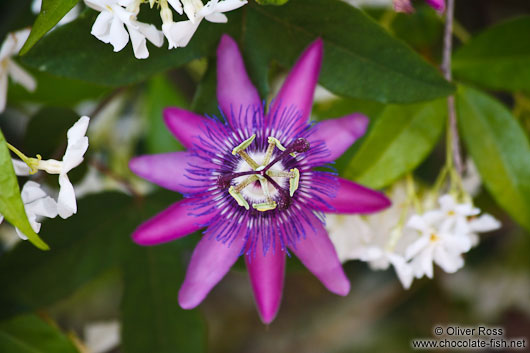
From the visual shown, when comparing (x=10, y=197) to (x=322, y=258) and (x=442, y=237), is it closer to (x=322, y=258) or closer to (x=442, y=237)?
(x=322, y=258)

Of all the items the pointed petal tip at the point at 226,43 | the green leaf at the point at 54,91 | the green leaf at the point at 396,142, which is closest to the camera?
the pointed petal tip at the point at 226,43

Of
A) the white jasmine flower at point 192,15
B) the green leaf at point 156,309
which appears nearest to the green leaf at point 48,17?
the white jasmine flower at point 192,15

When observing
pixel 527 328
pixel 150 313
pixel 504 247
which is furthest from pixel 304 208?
pixel 527 328

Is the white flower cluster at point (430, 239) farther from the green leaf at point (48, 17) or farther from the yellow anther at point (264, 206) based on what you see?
the green leaf at point (48, 17)

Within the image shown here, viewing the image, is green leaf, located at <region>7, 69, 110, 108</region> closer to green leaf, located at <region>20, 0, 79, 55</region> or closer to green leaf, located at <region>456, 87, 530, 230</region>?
green leaf, located at <region>20, 0, 79, 55</region>

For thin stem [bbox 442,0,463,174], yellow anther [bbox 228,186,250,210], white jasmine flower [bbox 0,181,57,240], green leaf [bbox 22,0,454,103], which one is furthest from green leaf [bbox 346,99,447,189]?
white jasmine flower [bbox 0,181,57,240]

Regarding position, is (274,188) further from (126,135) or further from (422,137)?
(126,135)

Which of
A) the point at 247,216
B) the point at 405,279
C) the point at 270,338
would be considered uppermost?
the point at 247,216
